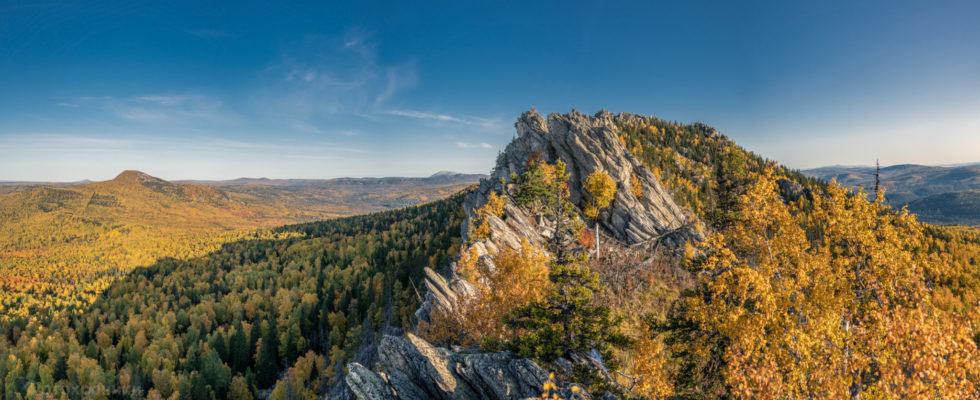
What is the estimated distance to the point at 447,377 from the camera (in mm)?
17703

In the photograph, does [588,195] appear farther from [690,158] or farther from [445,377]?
[690,158]

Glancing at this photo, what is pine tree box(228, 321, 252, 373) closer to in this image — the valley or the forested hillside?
the valley

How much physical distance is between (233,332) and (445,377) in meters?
108

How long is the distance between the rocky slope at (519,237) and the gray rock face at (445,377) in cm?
5

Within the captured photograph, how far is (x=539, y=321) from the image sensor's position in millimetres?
19859

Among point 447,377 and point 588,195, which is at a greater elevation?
point 588,195

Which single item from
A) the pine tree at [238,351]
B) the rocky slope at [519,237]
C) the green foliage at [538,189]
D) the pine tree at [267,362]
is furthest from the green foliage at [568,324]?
the pine tree at [238,351]

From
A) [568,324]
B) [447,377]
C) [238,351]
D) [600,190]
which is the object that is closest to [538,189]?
[600,190]

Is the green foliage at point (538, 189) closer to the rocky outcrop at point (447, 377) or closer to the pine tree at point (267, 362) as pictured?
the rocky outcrop at point (447, 377)

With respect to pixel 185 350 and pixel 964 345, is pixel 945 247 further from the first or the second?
pixel 185 350

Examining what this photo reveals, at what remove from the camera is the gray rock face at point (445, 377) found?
651 inches

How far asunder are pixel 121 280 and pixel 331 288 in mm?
142941

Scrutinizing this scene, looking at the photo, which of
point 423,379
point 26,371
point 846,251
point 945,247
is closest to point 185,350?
point 26,371

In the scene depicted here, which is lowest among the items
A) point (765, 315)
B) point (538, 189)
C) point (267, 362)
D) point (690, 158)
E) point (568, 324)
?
point (267, 362)
